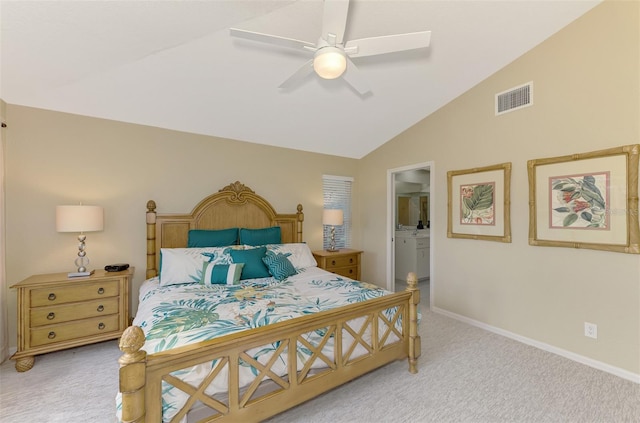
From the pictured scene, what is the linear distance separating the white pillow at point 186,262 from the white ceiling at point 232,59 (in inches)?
62.6

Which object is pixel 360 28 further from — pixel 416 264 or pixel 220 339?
pixel 416 264

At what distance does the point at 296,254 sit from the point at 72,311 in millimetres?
2270

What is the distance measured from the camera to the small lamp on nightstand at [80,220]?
8.43 ft

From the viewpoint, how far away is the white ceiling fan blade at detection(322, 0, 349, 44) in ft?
5.38

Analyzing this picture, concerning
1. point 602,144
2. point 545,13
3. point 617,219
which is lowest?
point 617,219

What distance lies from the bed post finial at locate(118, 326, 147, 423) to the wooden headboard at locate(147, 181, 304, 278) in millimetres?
2320

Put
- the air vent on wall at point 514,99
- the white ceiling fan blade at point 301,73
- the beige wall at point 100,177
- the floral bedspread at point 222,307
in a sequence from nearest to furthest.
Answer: the floral bedspread at point 222,307
the white ceiling fan blade at point 301,73
the beige wall at point 100,177
the air vent on wall at point 514,99

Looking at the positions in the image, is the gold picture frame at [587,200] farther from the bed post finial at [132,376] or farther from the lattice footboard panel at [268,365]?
the bed post finial at [132,376]

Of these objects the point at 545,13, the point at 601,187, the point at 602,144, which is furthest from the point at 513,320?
the point at 545,13

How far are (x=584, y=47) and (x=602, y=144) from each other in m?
0.94

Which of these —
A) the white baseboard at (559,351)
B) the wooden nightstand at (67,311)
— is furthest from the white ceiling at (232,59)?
the white baseboard at (559,351)

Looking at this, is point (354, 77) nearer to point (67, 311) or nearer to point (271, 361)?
point (271, 361)

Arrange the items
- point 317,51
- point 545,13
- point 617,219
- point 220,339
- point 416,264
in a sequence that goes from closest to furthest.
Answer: point 220,339 → point 317,51 → point 617,219 → point 545,13 → point 416,264

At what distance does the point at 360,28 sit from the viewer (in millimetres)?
2459
